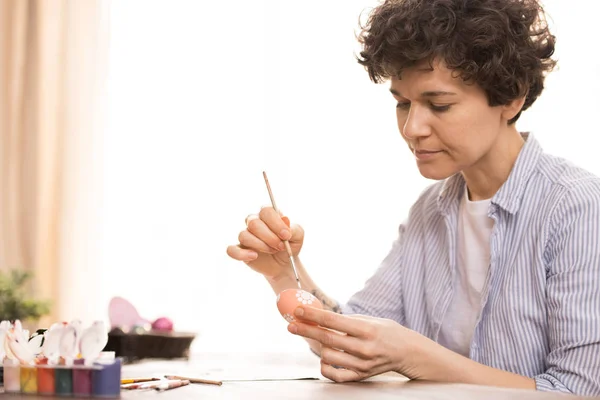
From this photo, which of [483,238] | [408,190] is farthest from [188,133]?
[483,238]

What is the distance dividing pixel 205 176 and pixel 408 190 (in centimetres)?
95

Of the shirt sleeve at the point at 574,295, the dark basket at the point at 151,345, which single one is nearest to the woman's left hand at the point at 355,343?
the shirt sleeve at the point at 574,295

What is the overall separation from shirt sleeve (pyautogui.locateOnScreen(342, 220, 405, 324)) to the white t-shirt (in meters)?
0.15

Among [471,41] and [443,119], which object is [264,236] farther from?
[471,41]

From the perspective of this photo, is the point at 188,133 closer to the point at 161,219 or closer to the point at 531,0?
the point at 161,219

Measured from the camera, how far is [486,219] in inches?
61.6

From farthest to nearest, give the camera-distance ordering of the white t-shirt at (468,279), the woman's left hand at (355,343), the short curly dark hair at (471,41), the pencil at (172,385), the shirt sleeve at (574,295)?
the white t-shirt at (468,279) → the short curly dark hair at (471,41) → the shirt sleeve at (574,295) → the woman's left hand at (355,343) → the pencil at (172,385)

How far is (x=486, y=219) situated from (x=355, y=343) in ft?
1.87

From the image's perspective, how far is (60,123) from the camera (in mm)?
3656

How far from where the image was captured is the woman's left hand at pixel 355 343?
111cm

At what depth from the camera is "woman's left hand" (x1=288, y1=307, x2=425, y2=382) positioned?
1.11m

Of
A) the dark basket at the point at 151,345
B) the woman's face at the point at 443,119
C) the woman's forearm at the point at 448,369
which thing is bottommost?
the dark basket at the point at 151,345

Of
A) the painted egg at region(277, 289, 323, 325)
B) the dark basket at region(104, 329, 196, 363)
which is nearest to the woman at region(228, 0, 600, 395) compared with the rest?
the painted egg at region(277, 289, 323, 325)

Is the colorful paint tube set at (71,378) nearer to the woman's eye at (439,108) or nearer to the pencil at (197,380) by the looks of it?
the pencil at (197,380)
